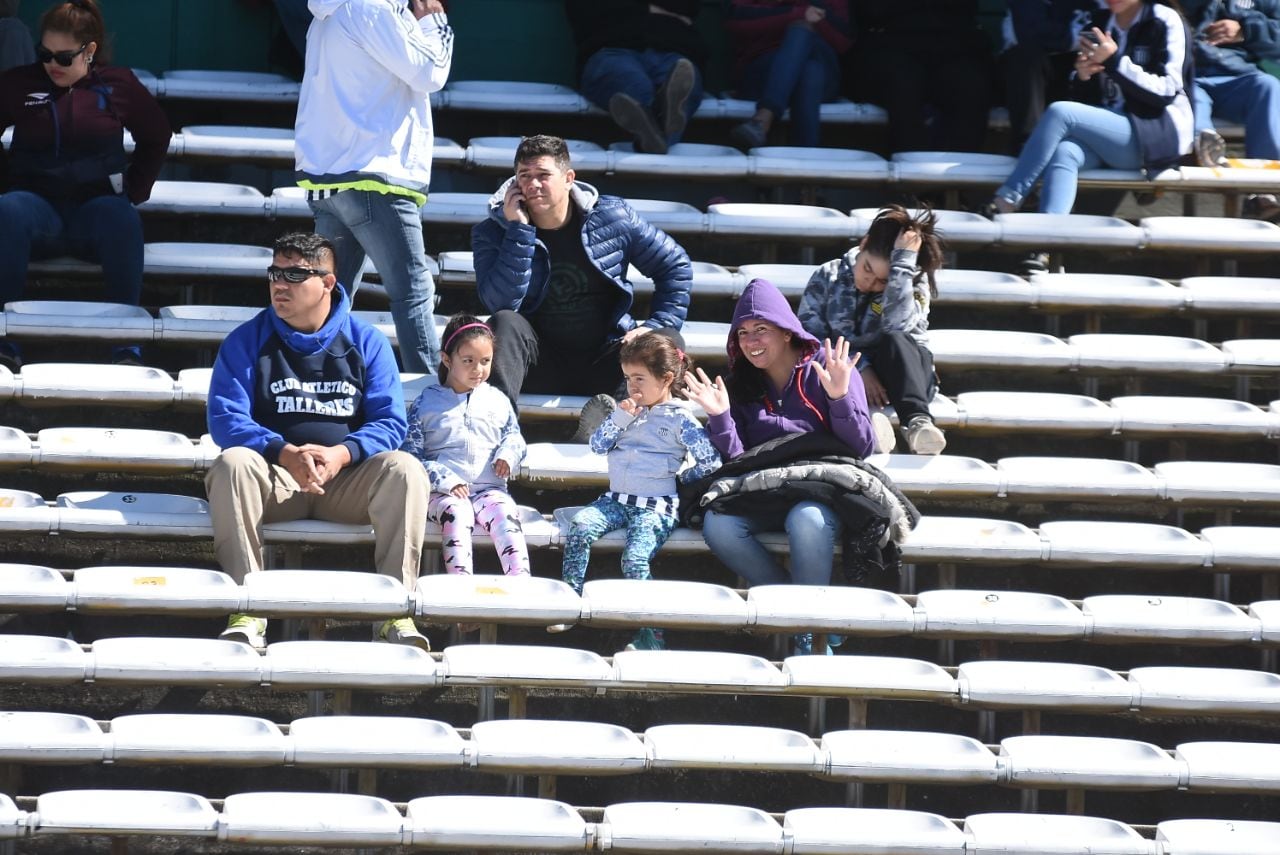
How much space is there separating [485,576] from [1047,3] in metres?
3.67

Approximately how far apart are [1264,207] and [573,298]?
2863 millimetres

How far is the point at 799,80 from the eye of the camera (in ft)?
23.4

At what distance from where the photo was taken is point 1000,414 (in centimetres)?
560

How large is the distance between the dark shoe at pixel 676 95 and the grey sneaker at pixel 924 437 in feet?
6.29

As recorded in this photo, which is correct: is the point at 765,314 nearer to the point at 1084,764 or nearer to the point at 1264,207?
the point at 1084,764

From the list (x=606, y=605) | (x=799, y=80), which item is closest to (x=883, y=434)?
(x=606, y=605)

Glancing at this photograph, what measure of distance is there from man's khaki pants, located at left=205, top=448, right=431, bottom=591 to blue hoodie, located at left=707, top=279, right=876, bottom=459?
88 cm

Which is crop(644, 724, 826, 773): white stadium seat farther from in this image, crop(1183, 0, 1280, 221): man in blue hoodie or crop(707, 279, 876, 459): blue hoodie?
crop(1183, 0, 1280, 221): man in blue hoodie

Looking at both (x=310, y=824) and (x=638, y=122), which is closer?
(x=310, y=824)

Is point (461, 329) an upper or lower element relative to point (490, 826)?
upper

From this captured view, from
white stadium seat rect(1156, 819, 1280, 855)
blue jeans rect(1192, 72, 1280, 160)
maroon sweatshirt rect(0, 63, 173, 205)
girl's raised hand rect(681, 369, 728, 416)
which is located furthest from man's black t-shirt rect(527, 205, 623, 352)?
blue jeans rect(1192, 72, 1280, 160)

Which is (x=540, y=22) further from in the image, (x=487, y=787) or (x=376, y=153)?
(x=487, y=787)

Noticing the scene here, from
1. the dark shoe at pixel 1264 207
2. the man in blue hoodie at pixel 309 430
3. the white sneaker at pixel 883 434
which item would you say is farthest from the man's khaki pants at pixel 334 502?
the dark shoe at pixel 1264 207

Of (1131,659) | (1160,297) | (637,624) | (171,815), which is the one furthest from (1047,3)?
(171,815)
